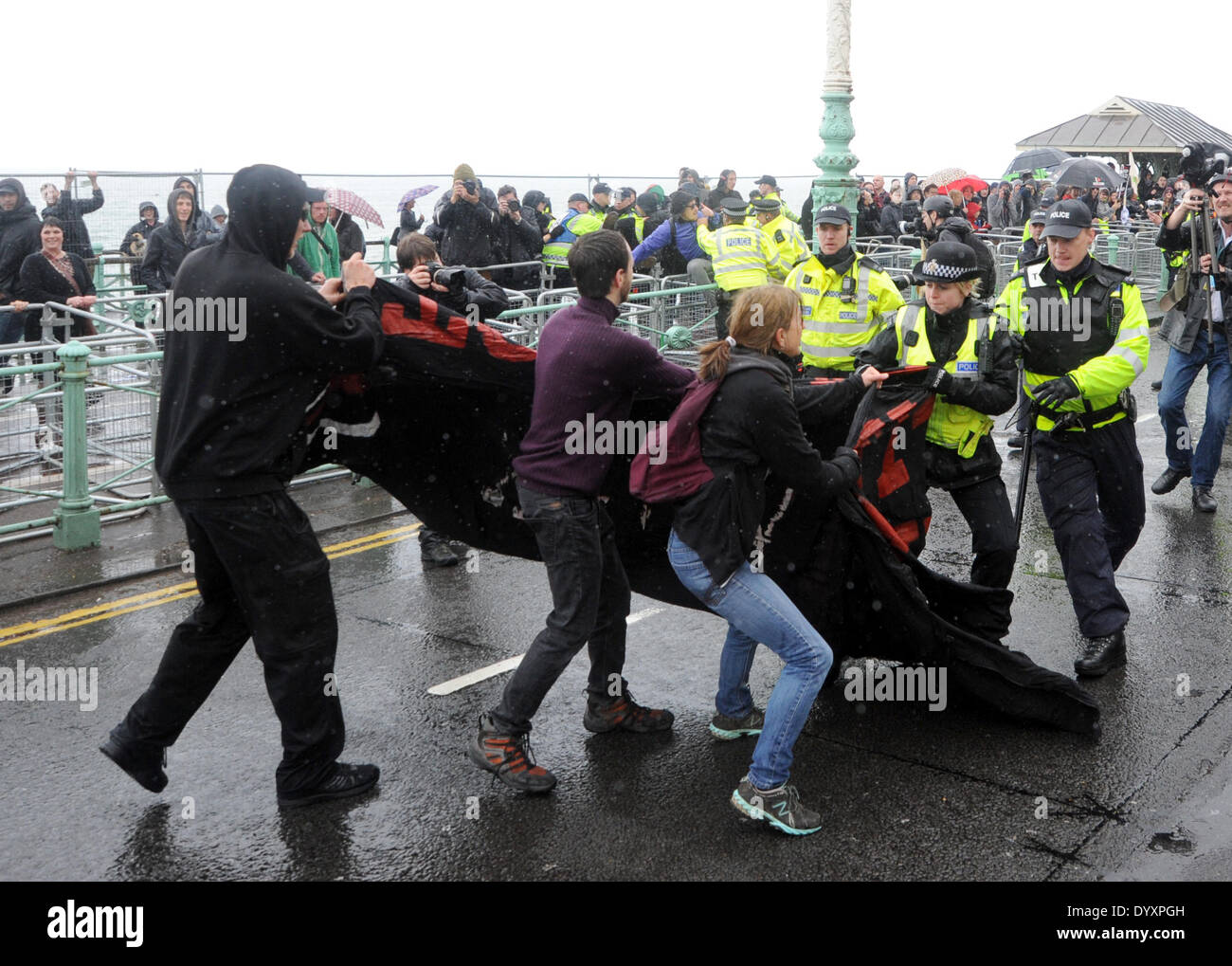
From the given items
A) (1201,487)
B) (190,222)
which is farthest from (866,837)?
(190,222)

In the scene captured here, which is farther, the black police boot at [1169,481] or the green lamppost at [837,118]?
the green lamppost at [837,118]

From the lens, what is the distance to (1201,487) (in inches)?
366

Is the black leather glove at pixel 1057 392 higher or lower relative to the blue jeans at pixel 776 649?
higher

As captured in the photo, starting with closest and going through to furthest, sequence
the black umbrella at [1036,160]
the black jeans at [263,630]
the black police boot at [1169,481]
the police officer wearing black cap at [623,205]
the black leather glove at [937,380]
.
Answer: the black jeans at [263,630] < the black leather glove at [937,380] < the black police boot at [1169,481] < the police officer wearing black cap at [623,205] < the black umbrella at [1036,160]

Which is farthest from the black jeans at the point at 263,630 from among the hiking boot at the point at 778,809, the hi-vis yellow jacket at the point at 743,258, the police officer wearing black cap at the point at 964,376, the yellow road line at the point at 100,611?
the hi-vis yellow jacket at the point at 743,258

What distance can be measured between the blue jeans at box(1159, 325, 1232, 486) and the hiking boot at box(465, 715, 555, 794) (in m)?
6.32

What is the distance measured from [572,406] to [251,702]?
7.28 ft

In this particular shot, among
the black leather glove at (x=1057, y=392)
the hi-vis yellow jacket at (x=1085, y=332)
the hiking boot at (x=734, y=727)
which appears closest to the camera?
the hiking boot at (x=734, y=727)

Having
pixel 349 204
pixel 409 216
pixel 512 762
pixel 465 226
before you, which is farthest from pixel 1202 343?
pixel 409 216

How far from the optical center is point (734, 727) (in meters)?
5.40

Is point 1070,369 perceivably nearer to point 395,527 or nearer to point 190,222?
point 395,527

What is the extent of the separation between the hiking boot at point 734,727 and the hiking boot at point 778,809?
2.59 feet

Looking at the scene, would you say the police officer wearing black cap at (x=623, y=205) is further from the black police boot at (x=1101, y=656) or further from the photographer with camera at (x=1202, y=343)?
the black police boot at (x=1101, y=656)

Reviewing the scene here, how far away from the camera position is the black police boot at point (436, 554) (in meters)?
7.98
